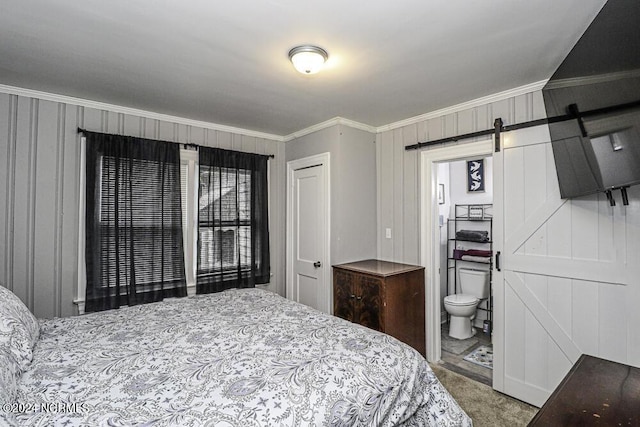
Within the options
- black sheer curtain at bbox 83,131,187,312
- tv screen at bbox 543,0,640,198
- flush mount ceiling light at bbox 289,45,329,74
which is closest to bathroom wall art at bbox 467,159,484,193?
tv screen at bbox 543,0,640,198

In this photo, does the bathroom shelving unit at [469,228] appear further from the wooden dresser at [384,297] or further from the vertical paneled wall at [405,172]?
the wooden dresser at [384,297]

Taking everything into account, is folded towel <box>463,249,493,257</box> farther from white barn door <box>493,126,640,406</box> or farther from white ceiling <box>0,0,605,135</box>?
white ceiling <box>0,0,605,135</box>

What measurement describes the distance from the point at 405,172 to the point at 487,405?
2125mm

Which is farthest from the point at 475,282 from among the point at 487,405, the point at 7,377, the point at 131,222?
the point at 7,377

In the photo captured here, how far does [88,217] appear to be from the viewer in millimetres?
2660

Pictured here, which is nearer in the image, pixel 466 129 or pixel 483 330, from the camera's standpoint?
pixel 466 129

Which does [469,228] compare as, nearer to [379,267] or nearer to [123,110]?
[379,267]

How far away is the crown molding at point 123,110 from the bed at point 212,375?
1.76 meters

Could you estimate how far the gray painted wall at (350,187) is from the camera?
10.6 feet

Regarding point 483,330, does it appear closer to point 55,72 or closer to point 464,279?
point 464,279

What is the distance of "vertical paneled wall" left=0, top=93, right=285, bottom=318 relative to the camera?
2420mm

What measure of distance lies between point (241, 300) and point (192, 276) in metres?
0.99

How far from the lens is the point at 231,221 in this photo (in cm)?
342

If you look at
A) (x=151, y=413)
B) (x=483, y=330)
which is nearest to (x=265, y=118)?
(x=151, y=413)
